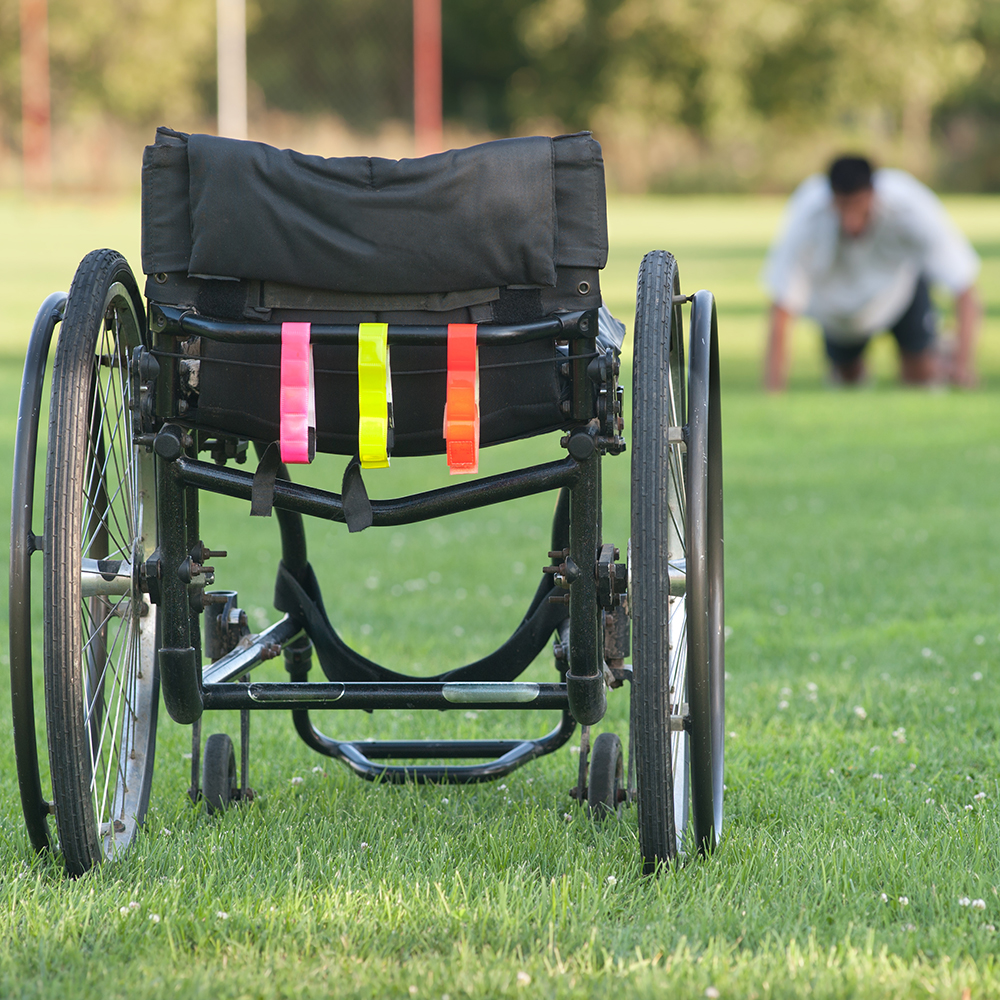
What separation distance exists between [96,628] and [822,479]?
18.1ft

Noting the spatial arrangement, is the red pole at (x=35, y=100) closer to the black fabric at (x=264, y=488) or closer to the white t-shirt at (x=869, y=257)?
the white t-shirt at (x=869, y=257)

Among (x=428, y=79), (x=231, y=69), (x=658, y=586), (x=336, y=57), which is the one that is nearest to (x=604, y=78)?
(x=428, y=79)

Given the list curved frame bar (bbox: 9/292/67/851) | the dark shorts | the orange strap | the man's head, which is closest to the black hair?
the man's head

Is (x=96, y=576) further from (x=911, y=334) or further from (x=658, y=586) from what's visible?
(x=911, y=334)

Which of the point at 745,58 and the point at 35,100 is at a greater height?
the point at 745,58

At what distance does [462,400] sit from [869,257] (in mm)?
8696

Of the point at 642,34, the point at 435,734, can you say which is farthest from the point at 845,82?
the point at 435,734

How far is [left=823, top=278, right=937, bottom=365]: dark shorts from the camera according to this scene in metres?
10.8

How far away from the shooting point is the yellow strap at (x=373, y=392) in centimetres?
232

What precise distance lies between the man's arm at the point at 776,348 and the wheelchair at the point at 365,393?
807 centimetres

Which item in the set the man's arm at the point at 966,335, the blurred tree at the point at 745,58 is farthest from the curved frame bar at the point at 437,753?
the blurred tree at the point at 745,58

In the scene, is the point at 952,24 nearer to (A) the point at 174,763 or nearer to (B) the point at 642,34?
(B) the point at 642,34

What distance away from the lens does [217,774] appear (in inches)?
116

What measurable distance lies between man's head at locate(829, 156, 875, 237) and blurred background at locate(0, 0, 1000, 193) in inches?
1354
